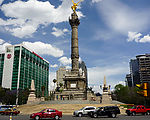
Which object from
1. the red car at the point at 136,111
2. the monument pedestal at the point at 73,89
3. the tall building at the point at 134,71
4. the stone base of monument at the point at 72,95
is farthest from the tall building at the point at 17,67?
the red car at the point at 136,111

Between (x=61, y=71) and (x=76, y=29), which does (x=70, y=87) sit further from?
(x=61, y=71)

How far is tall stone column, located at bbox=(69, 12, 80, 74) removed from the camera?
4941 cm

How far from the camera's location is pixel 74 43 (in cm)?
5088

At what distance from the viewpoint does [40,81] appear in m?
140

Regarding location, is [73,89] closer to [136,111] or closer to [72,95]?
[72,95]

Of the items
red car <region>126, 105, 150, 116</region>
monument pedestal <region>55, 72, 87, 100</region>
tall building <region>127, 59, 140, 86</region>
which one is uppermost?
tall building <region>127, 59, 140, 86</region>

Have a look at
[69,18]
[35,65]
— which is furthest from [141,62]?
[69,18]

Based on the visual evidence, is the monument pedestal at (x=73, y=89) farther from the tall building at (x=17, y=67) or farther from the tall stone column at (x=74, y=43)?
the tall building at (x=17, y=67)

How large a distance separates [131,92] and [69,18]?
44.7 metres

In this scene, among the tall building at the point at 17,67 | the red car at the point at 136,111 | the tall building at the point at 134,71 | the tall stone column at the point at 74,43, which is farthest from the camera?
the tall building at the point at 134,71

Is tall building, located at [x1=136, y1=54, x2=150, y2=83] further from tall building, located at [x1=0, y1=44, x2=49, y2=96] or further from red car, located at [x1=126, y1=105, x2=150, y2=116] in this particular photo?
red car, located at [x1=126, y1=105, x2=150, y2=116]

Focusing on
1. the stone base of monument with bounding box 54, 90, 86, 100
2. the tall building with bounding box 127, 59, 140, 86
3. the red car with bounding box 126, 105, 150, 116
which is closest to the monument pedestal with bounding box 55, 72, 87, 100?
the stone base of monument with bounding box 54, 90, 86, 100

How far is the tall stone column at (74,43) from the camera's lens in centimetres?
4941

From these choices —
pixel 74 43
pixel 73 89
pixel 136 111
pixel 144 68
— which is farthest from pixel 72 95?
pixel 144 68
